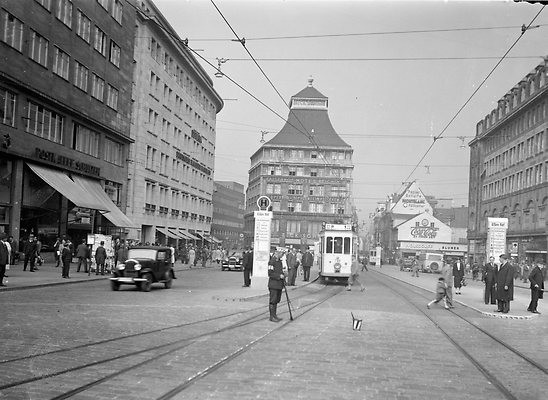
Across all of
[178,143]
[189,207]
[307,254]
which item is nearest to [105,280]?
[307,254]

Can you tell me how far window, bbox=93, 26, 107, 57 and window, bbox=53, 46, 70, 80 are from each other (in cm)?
433

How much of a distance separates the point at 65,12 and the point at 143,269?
60.7ft

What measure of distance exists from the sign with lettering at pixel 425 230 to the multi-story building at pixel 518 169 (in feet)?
91.3

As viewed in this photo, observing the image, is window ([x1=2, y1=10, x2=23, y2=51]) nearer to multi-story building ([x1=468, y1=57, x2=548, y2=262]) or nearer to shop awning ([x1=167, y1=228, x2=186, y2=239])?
shop awning ([x1=167, y1=228, x2=186, y2=239])

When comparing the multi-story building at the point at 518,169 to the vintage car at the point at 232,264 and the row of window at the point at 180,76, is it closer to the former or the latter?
the vintage car at the point at 232,264

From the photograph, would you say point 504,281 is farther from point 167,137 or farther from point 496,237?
point 167,137

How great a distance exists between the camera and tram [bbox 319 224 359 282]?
3488 cm

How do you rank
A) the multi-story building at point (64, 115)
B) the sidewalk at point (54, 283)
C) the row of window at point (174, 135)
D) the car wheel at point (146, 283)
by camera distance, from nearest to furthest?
the sidewalk at point (54, 283), the car wheel at point (146, 283), the multi-story building at point (64, 115), the row of window at point (174, 135)

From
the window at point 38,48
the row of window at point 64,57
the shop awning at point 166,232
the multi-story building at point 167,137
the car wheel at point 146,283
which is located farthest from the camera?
the shop awning at point 166,232

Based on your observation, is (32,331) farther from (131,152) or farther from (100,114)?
(131,152)

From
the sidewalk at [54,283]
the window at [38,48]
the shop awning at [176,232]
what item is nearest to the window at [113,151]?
the window at [38,48]

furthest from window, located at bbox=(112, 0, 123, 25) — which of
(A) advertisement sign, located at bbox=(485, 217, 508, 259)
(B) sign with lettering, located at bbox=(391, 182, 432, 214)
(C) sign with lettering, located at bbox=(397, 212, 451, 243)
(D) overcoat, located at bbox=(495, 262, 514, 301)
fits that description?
(B) sign with lettering, located at bbox=(391, 182, 432, 214)

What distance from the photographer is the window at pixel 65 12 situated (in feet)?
109

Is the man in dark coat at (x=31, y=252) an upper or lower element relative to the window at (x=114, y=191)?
lower
